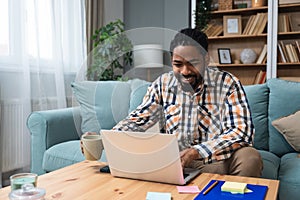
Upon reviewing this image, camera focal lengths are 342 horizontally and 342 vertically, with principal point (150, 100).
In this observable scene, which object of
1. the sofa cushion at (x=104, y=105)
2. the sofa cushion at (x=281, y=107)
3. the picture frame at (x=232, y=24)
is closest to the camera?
the sofa cushion at (x=104, y=105)

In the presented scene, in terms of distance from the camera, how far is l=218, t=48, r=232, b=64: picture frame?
3641mm

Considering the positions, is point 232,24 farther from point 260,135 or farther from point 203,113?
point 203,113

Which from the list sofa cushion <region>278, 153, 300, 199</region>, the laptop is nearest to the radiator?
the laptop

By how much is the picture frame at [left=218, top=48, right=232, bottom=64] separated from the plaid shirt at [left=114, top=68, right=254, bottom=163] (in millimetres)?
2281

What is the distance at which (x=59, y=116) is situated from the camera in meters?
2.07

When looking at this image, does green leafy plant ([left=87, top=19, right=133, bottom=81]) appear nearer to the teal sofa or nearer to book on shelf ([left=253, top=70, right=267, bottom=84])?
the teal sofa

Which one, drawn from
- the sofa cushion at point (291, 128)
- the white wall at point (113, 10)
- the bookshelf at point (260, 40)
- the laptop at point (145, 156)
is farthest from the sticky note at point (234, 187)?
the white wall at point (113, 10)

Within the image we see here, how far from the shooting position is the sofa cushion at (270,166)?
1.50m

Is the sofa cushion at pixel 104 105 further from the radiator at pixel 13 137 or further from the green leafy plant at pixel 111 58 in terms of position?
the radiator at pixel 13 137

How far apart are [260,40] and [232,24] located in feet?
1.09

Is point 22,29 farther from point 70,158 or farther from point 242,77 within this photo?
point 242,77

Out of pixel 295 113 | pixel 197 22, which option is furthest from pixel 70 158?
pixel 197 22

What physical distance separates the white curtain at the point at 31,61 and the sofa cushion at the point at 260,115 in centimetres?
167

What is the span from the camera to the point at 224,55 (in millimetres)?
3656
